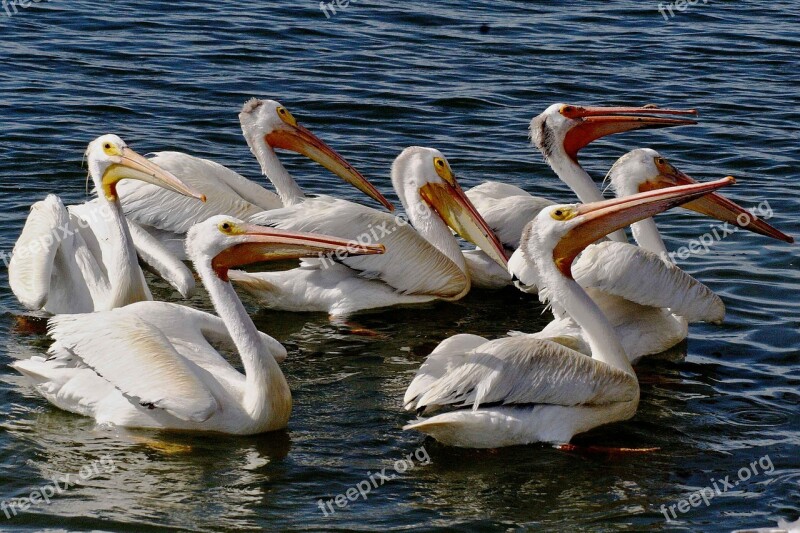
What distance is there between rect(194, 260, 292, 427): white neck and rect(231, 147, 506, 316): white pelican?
1565mm

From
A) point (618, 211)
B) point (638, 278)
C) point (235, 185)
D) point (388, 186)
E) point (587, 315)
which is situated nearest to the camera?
point (618, 211)

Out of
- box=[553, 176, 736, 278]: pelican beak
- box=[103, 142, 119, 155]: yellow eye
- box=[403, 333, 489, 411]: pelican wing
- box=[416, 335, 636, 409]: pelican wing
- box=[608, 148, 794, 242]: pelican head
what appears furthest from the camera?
box=[608, 148, 794, 242]: pelican head

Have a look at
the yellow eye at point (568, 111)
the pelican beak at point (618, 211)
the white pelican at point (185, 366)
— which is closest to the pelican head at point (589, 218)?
the pelican beak at point (618, 211)

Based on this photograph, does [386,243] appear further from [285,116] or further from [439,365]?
[439,365]

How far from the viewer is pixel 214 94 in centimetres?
1160

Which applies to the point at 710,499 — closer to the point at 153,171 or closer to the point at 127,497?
the point at 127,497

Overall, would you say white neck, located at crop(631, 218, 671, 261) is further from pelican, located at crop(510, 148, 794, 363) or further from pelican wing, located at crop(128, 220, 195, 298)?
pelican wing, located at crop(128, 220, 195, 298)

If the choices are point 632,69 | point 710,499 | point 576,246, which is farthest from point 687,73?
point 710,499

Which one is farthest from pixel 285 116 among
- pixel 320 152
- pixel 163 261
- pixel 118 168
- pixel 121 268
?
pixel 121 268

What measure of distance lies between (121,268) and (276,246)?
1272 millimetres

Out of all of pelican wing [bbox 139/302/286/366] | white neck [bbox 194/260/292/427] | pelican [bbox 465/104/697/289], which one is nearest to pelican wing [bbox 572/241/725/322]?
pelican [bbox 465/104/697/289]

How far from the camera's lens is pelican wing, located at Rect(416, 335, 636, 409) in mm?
5613

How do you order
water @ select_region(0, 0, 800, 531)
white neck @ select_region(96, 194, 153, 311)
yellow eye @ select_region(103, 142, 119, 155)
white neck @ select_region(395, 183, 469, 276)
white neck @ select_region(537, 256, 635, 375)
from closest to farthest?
water @ select_region(0, 0, 800, 531), white neck @ select_region(537, 256, 635, 375), white neck @ select_region(96, 194, 153, 311), yellow eye @ select_region(103, 142, 119, 155), white neck @ select_region(395, 183, 469, 276)

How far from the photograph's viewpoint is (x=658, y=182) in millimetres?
7648
